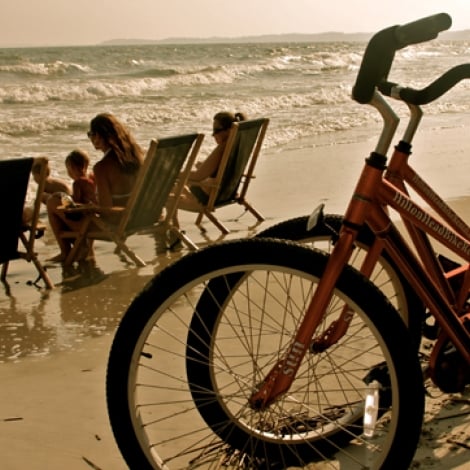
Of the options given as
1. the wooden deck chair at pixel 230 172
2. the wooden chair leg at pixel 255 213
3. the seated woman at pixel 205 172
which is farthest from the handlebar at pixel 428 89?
the wooden chair leg at pixel 255 213

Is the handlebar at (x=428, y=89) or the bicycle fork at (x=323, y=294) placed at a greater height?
the handlebar at (x=428, y=89)

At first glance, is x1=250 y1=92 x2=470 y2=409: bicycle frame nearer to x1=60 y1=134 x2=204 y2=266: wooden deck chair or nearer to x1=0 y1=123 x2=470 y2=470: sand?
x1=0 y1=123 x2=470 y2=470: sand

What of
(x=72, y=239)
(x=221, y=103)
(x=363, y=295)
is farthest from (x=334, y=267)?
(x=221, y=103)

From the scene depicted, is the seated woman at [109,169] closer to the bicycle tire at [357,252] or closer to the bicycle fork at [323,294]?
the bicycle tire at [357,252]

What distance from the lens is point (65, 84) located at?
98.7ft

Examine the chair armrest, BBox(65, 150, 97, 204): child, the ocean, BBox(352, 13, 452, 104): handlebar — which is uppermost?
the ocean

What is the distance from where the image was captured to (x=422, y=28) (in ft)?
8.20

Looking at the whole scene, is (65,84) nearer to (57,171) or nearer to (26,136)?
(26,136)

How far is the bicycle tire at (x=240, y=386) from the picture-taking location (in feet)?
8.21

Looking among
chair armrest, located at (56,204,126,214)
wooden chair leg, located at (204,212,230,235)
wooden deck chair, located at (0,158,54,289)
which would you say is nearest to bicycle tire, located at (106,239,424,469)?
wooden deck chair, located at (0,158,54,289)

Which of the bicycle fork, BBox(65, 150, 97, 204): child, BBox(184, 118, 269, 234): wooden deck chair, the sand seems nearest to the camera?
the bicycle fork

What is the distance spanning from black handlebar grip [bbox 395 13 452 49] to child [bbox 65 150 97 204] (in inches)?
192

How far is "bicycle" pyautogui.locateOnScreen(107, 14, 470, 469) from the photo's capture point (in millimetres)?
2504

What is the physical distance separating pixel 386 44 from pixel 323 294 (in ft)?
2.33
